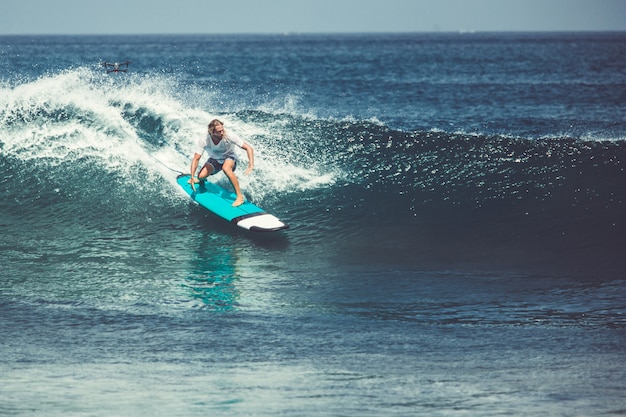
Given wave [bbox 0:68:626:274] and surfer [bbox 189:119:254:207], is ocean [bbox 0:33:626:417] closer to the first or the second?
wave [bbox 0:68:626:274]

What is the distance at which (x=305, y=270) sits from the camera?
10102 mm

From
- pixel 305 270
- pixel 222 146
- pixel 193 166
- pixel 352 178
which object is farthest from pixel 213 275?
pixel 352 178

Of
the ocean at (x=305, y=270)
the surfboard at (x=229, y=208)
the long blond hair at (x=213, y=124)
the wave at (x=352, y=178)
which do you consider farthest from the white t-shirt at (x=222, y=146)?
the wave at (x=352, y=178)

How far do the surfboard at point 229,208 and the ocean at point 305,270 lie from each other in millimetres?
228

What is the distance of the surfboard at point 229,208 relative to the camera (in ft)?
37.3

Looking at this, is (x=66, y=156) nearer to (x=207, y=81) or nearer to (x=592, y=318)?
(x=592, y=318)

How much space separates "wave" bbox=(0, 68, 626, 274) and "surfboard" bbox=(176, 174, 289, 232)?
1.33ft

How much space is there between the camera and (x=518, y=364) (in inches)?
270

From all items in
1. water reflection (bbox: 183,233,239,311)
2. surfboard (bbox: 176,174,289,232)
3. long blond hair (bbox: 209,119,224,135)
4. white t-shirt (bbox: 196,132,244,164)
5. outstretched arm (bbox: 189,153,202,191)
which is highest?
long blond hair (bbox: 209,119,224,135)

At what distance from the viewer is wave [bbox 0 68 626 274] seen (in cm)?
1153

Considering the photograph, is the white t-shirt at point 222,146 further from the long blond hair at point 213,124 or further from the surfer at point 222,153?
the long blond hair at point 213,124

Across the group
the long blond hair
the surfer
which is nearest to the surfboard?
the surfer

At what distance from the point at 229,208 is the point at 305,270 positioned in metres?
2.37

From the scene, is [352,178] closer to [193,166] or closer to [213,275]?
[193,166]
